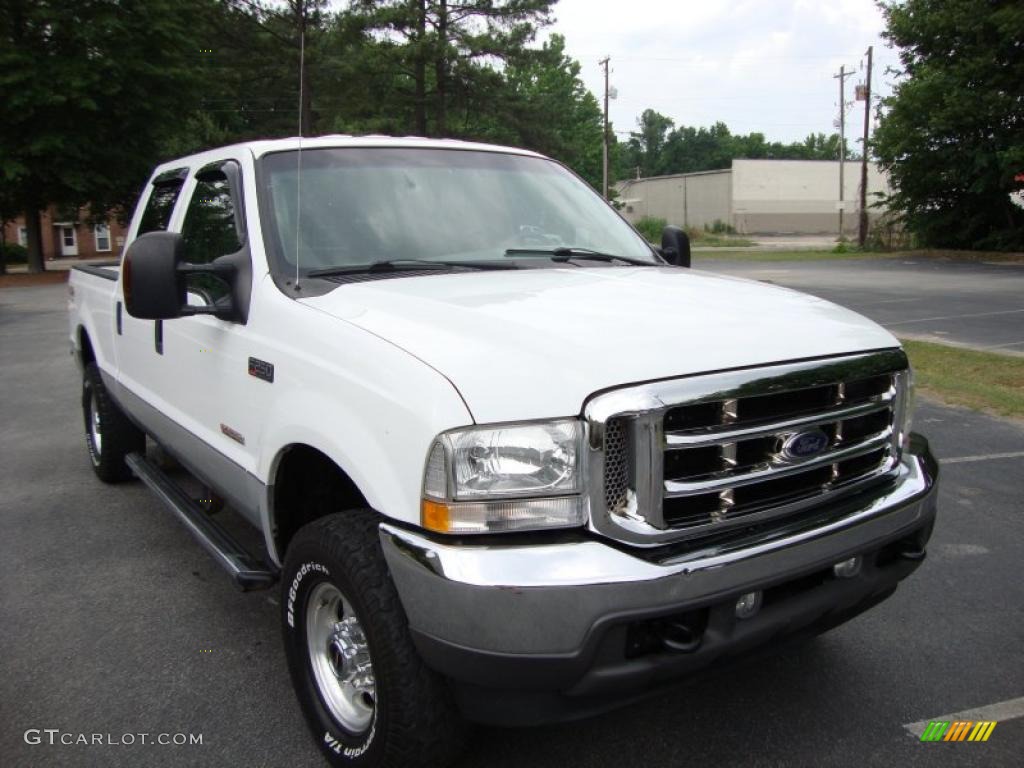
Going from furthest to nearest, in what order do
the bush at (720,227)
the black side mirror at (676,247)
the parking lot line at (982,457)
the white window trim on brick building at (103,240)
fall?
the bush at (720,227)
the white window trim on brick building at (103,240)
the parking lot line at (982,457)
the black side mirror at (676,247)

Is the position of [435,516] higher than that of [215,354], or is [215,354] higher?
[215,354]

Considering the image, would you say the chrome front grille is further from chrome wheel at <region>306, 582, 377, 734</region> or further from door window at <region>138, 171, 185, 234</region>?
door window at <region>138, 171, 185, 234</region>

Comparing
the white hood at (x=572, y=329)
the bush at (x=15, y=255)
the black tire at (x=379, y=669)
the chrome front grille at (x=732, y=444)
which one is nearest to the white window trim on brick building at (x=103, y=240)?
the bush at (x=15, y=255)

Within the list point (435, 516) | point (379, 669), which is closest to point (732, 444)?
point (435, 516)

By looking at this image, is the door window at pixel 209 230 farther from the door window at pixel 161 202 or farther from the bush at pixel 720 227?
the bush at pixel 720 227

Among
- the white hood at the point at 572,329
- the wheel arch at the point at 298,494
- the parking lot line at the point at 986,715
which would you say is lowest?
the parking lot line at the point at 986,715

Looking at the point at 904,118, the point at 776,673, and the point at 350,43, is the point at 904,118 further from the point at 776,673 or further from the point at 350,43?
the point at 776,673

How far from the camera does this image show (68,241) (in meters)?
54.5

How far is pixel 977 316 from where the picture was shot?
13.7 metres

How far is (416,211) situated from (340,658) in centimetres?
175

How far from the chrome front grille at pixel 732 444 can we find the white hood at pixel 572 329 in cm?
6

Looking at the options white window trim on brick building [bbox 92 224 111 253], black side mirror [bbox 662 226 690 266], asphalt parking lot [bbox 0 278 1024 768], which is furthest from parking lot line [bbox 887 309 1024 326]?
white window trim on brick building [bbox 92 224 111 253]

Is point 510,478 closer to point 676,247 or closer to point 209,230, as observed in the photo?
point 209,230

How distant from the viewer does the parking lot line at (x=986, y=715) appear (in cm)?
284
